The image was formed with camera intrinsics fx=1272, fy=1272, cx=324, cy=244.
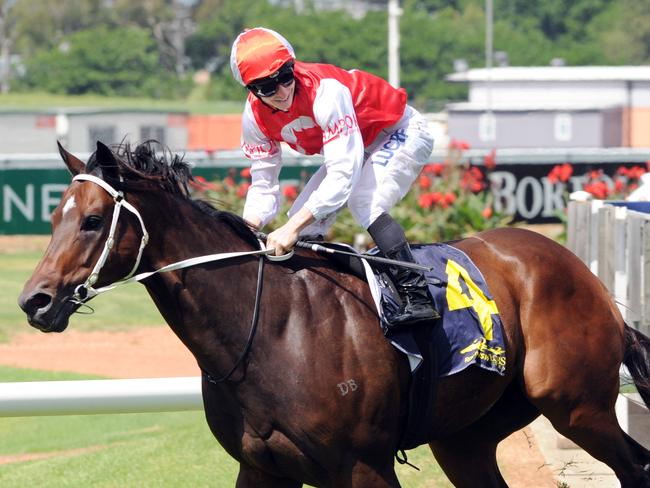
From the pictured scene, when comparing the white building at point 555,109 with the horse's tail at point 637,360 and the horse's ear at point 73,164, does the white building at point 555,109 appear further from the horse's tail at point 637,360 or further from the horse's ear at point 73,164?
the horse's ear at point 73,164

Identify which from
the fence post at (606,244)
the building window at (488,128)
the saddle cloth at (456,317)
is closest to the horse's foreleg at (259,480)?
the saddle cloth at (456,317)

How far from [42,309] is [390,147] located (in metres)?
1.53

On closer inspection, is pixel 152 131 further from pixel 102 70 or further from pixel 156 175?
pixel 102 70

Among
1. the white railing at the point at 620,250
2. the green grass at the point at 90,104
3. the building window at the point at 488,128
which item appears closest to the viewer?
the white railing at the point at 620,250

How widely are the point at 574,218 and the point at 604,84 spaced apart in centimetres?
3379

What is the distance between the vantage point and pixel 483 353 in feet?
15.5

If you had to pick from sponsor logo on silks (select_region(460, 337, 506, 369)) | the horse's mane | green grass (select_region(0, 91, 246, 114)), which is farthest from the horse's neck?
green grass (select_region(0, 91, 246, 114))

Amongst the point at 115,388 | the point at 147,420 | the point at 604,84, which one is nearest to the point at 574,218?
the point at 147,420

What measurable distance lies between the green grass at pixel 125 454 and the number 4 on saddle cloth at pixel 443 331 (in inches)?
64.4

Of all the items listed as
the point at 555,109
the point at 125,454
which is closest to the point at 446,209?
the point at 125,454

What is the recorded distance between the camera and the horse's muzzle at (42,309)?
13.2 ft

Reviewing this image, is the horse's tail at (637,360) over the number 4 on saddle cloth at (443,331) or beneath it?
beneath

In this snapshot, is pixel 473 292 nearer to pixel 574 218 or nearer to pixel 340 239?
pixel 574 218

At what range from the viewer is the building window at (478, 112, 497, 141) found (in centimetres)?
3431
